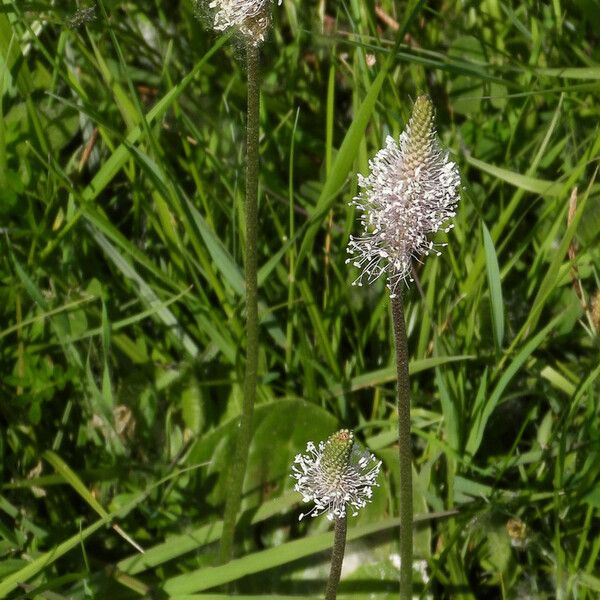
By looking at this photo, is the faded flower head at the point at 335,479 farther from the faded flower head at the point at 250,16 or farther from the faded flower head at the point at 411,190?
the faded flower head at the point at 250,16

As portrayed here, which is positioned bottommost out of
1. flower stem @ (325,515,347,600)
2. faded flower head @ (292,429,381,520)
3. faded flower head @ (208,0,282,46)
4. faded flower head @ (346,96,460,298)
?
flower stem @ (325,515,347,600)

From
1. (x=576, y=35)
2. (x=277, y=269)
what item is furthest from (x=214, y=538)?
(x=576, y=35)

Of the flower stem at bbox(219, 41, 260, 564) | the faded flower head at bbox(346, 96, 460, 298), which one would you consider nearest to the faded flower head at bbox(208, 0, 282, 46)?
the flower stem at bbox(219, 41, 260, 564)

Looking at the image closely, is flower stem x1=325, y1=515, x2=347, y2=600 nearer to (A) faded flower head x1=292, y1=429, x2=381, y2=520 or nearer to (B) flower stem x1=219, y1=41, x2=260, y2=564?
(A) faded flower head x1=292, y1=429, x2=381, y2=520

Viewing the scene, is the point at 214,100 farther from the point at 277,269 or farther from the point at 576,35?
the point at 576,35

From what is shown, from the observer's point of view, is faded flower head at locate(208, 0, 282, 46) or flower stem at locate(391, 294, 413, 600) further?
faded flower head at locate(208, 0, 282, 46)

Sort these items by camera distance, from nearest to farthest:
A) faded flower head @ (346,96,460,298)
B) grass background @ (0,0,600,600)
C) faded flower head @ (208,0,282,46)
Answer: faded flower head @ (346,96,460,298) → faded flower head @ (208,0,282,46) → grass background @ (0,0,600,600)
